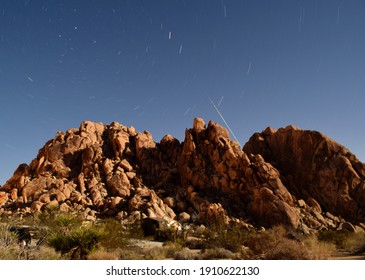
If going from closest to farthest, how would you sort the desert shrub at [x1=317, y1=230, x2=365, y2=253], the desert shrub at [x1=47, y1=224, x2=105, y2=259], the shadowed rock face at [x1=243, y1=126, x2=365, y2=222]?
the desert shrub at [x1=47, y1=224, x2=105, y2=259] < the desert shrub at [x1=317, y1=230, x2=365, y2=253] < the shadowed rock face at [x1=243, y1=126, x2=365, y2=222]

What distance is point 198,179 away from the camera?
50.0 meters

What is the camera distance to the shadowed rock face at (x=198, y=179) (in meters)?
42.8

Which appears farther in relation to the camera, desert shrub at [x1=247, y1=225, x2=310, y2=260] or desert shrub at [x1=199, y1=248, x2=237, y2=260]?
desert shrub at [x1=199, y1=248, x2=237, y2=260]

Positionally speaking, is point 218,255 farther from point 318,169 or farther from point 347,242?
point 318,169

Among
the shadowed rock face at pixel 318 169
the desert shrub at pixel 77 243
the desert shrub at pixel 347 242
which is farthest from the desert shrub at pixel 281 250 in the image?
the shadowed rock face at pixel 318 169

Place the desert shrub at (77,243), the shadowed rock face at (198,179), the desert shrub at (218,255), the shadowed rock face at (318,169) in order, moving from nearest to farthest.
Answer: the desert shrub at (77,243) < the desert shrub at (218,255) < the shadowed rock face at (198,179) < the shadowed rock face at (318,169)

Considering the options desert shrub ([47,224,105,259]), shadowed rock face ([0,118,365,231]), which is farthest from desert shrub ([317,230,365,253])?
desert shrub ([47,224,105,259])

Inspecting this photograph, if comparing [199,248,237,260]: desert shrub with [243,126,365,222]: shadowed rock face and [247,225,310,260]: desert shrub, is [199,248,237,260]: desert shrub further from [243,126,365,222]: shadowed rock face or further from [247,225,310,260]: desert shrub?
[243,126,365,222]: shadowed rock face

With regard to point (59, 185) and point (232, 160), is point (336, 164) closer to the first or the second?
point (232, 160)

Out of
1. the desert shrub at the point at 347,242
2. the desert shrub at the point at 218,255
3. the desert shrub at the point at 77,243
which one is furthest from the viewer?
the desert shrub at the point at 347,242

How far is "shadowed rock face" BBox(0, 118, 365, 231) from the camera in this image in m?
42.8

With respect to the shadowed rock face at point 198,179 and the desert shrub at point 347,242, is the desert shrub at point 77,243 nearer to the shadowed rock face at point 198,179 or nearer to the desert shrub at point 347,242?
the desert shrub at point 347,242

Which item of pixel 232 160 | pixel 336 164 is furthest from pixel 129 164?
pixel 336 164
